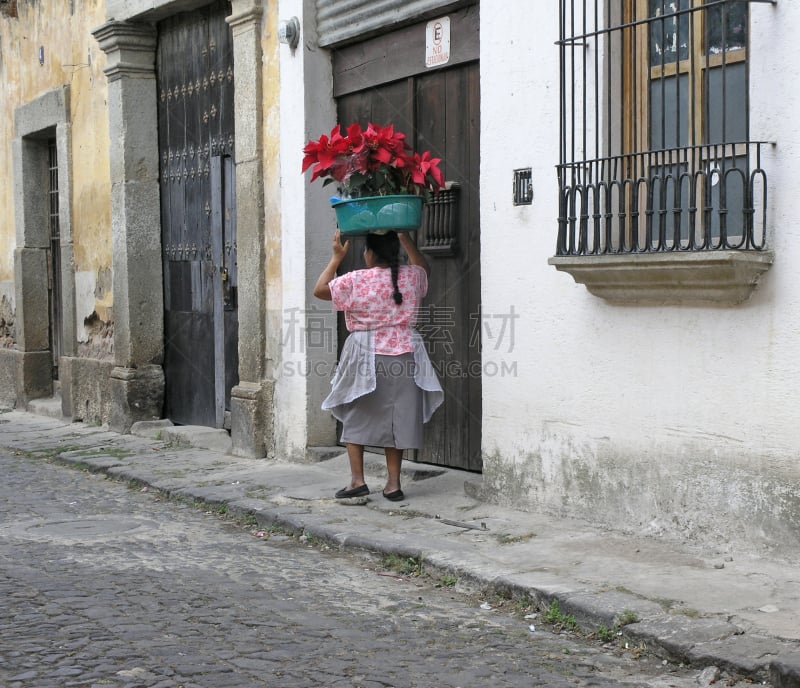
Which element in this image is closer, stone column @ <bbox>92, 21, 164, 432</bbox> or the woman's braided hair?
the woman's braided hair

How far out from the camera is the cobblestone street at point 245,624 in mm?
3719

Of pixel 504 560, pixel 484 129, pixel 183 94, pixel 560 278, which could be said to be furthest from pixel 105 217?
pixel 504 560

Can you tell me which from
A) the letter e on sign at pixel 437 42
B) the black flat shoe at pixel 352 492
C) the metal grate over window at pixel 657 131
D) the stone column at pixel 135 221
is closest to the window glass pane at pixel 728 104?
the metal grate over window at pixel 657 131

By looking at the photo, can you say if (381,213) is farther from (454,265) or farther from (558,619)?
(558,619)

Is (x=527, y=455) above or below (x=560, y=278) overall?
below

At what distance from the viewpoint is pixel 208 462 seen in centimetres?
817

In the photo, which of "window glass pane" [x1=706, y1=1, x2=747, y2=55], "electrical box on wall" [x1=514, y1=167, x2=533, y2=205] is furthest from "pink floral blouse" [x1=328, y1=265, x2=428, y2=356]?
"window glass pane" [x1=706, y1=1, x2=747, y2=55]

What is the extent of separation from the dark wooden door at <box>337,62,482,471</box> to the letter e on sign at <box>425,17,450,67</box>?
83mm

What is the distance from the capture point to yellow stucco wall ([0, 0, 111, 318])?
10.4 meters

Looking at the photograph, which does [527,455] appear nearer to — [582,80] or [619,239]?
[619,239]

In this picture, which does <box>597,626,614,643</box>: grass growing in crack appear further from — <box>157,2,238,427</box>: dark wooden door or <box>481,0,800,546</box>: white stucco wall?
<box>157,2,238,427</box>: dark wooden door

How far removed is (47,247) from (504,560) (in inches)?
343

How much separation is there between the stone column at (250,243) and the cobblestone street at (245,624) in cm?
201

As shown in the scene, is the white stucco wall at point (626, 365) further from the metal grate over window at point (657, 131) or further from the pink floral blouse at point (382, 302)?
the pink floral blouse at point (382, 302)
